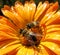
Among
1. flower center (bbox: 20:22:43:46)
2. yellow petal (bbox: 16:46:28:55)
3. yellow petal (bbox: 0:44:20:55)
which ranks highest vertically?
flower center (bbox: 20:22:43:46)

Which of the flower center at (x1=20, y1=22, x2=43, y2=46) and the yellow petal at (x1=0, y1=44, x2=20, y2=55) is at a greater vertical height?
the flower center at (x1=20, y1=22, x2=43, y2=46)

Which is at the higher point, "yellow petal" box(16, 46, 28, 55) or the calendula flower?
the calendula flower

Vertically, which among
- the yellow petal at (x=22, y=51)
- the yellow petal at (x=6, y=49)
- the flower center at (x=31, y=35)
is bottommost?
the yellow petal at (x=22, y=51)

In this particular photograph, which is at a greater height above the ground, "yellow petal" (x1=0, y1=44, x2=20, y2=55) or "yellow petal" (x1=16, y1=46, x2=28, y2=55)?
"yellow petal" (x1=0, y1=44, x2=20, y2=55)

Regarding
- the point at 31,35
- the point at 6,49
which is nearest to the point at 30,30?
the point at 31,35

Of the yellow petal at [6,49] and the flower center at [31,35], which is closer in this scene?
the yellow petal at [6,49]

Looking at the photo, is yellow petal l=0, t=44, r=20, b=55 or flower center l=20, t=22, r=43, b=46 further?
flower center l=20, t=22, r=43, b=46

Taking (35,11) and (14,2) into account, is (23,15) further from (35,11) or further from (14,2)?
(14,2)
